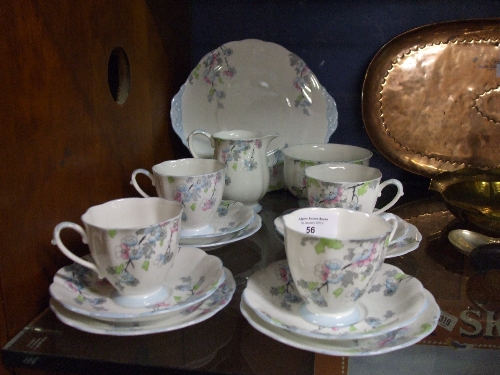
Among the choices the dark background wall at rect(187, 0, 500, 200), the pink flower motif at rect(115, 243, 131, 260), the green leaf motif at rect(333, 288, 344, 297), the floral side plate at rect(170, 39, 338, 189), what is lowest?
the green leaf motif at rect(333, 288, 344, 297)

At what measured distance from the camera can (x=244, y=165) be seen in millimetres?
741

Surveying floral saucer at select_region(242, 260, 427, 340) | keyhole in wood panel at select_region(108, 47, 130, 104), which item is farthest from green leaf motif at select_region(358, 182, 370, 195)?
keyhole in wood panel at select_region(108, 47, 130, 104)

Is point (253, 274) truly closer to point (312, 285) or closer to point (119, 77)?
point (312, 285)

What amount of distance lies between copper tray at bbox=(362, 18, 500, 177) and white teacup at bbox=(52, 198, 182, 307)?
1.54 ft

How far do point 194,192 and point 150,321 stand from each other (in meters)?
0.21

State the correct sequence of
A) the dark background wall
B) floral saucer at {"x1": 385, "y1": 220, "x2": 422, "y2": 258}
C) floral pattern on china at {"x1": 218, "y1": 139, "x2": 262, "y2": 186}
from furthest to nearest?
1. the dark background wall
2. floral pattern on china at {"x1": 218, "y1": 139, "x2": 262, "y2": 186}
3. floral saucer at {"x1": 385, "y1": 220, "x2": 422, "y2": 258}

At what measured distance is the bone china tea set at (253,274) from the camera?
0.44m

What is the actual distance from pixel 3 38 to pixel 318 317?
14.7 inches

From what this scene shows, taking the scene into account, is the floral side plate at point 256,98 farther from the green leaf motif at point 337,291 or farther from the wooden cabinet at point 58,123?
the green leaf motif at point 337,291

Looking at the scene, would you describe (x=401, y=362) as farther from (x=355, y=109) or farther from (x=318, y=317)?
(x=355, y=109)

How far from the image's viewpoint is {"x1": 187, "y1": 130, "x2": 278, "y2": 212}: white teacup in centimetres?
73

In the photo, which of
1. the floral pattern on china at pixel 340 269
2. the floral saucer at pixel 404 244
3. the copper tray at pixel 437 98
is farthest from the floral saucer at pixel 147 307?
the copper tray at pixel 437 98

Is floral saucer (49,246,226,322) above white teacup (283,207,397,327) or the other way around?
the other way around

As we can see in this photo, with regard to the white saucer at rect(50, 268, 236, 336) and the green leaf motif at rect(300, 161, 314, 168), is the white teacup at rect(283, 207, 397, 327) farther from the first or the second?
the green leaf motif at rect(300, 161, 314, 168)
